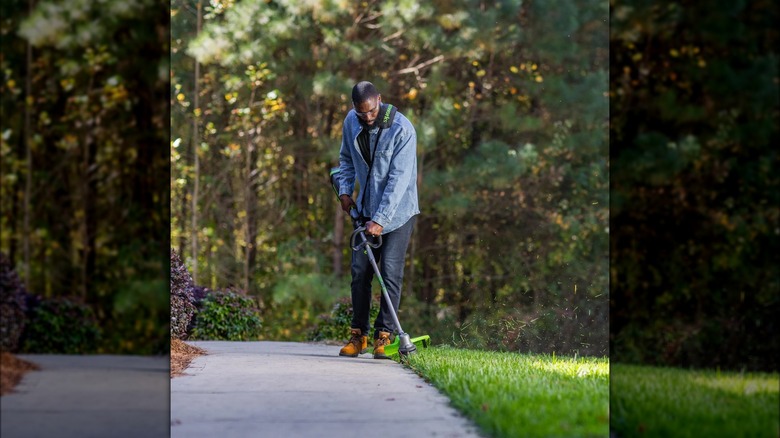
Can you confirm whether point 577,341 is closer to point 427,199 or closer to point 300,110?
point 427,199

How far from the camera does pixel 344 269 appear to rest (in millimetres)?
11164

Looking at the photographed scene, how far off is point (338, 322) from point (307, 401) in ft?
12.7

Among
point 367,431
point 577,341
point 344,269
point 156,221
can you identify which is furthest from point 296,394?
point 344,269

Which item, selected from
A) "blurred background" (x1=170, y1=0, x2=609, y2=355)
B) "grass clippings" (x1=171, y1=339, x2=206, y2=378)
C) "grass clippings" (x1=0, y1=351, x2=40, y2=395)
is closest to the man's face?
"grass clippings" (x1=171, y1=339, x2=206, y2=378)

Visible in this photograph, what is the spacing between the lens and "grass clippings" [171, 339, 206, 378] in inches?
189

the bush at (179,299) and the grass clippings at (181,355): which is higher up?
the bush at (179,299)

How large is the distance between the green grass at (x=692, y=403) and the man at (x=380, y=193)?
111 inches

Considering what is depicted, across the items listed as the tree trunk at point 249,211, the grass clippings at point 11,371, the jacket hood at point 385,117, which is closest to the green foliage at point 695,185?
the grass clippings at point 11,371

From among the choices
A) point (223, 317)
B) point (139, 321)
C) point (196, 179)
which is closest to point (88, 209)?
point (139, 321)

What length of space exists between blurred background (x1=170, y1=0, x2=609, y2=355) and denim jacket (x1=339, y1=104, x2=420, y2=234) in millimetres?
4448

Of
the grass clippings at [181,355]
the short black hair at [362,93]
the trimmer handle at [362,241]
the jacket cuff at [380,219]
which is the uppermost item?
the short black hair at [362,93]

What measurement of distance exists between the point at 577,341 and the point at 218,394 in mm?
6521

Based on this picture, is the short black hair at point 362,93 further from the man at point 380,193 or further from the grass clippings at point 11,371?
the grass clippings at point 11,371

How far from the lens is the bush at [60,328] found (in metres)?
2.65
